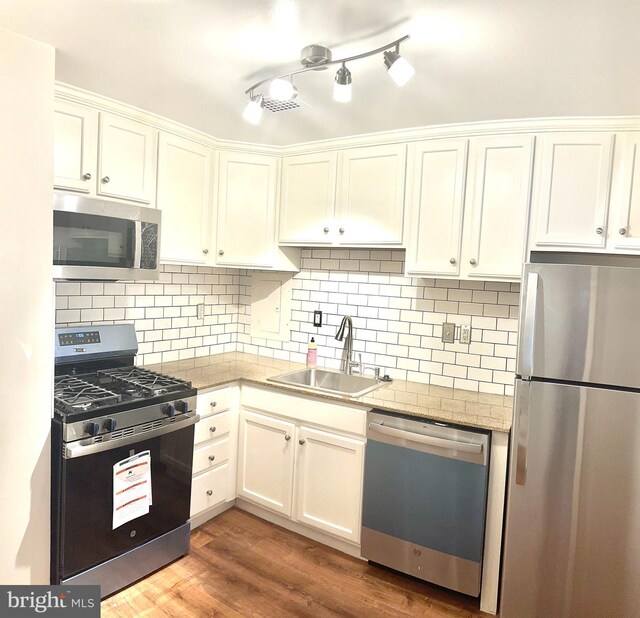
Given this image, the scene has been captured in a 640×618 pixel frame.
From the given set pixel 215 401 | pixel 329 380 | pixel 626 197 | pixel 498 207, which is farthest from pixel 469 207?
pixel 215 401

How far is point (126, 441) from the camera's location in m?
2.14

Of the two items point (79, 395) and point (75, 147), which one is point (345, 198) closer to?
point (75, 147)

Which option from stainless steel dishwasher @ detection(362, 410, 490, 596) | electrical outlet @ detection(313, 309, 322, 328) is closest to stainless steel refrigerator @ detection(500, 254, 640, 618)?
stainless steel dishwasher @ detection(362, 410, 490, 596)

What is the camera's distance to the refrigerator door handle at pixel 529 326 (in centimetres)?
197

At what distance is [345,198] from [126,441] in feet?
5.98

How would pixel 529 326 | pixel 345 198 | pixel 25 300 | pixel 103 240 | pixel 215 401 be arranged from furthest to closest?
1. pixel 345 198
2. pixel 215 401
3. pixel 103 240
4. pixel 529 326
5. pixel 25 300

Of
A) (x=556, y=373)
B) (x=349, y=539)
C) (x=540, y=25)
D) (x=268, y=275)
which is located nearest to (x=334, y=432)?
(x=349, y=539)

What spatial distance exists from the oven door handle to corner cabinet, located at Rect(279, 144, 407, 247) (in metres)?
1.33

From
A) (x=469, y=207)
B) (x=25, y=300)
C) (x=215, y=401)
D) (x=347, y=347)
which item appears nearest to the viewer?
(x=25, y=300)

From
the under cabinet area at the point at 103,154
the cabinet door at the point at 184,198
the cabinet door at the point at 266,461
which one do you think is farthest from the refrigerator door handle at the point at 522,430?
the under cabinet area at the point at 103,154

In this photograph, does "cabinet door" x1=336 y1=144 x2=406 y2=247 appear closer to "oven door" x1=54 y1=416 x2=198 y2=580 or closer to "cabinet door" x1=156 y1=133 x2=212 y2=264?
"cabinet door" x1=156 y1=133 x2=212 y2=264

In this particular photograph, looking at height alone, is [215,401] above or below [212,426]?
above

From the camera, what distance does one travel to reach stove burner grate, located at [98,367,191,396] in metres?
2.36

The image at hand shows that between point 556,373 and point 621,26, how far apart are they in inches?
50.0
